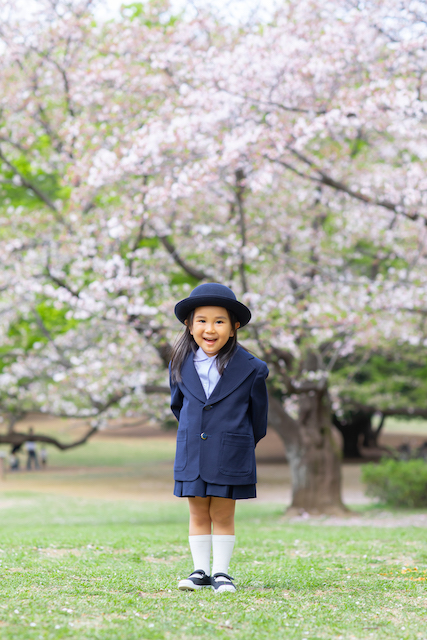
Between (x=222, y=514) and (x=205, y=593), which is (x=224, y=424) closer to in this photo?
(x=222, y=514)

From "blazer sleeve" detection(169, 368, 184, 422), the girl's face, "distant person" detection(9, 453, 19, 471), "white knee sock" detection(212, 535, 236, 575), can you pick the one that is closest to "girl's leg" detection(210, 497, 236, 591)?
"white knee sock" detection(212, 535, 236, 575)

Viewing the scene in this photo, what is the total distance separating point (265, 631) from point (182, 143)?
21.9ft

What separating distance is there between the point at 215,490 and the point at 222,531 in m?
0.32

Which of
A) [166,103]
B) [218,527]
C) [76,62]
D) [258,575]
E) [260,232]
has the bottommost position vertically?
[258,575]

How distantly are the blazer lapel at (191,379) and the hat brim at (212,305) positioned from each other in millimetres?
291

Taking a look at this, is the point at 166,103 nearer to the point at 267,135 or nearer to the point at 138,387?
the point at 267,135

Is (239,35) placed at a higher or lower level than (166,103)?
higher

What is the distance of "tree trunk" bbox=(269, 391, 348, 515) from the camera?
12438 millimetres

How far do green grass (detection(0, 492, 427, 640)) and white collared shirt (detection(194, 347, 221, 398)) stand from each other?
1.14 m

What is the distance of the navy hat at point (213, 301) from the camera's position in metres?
3.81

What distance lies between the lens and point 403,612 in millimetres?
3166

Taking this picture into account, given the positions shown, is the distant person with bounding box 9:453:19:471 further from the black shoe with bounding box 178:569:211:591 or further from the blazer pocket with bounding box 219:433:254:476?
the blazer pocket with bounding box 219:433:254:476

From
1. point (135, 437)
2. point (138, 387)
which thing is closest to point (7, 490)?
point (138, 387)

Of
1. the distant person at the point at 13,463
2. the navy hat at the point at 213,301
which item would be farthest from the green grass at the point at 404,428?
the navy hat at the point at 213,301
